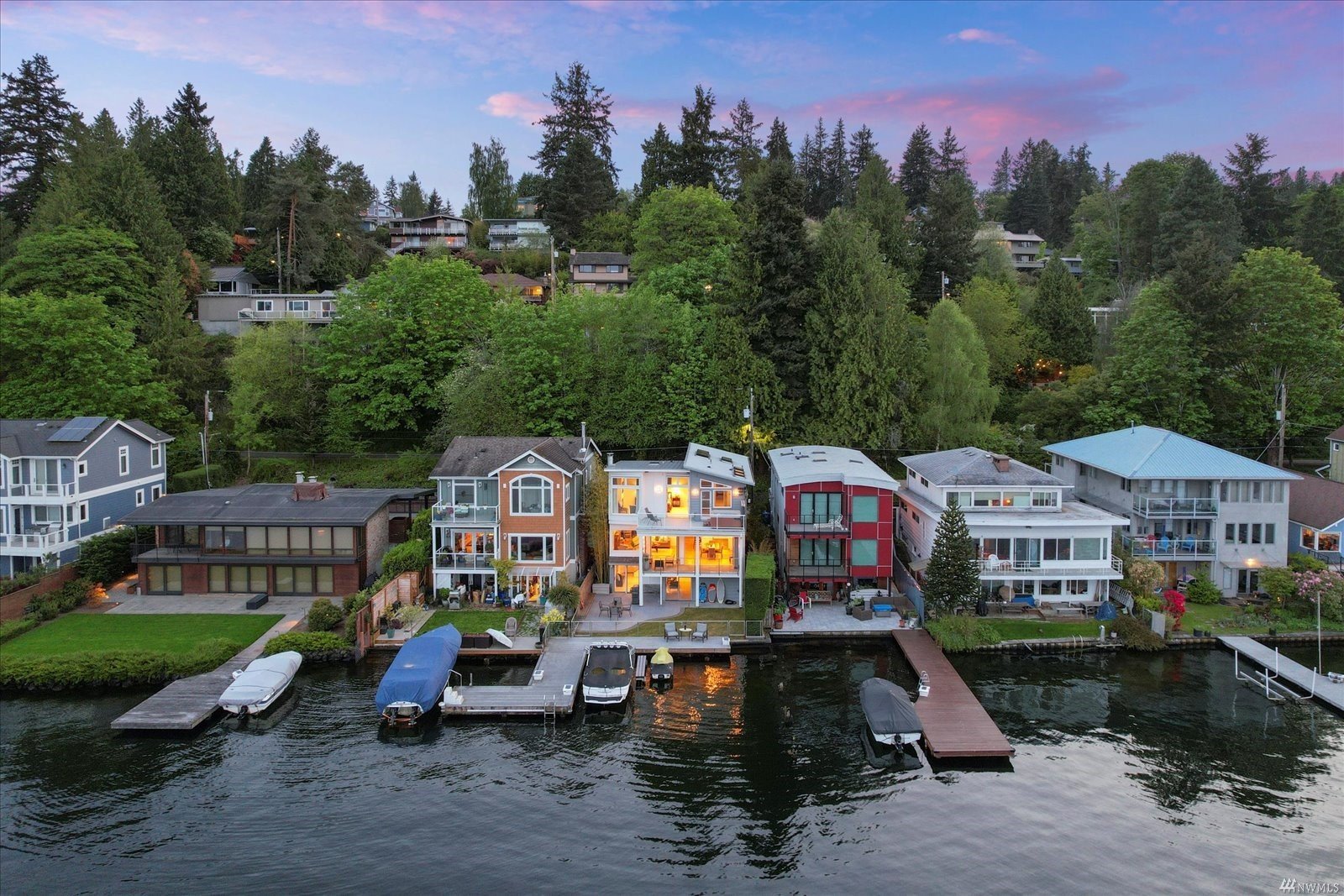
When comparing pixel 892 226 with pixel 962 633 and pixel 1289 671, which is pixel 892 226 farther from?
pixel 1289 671

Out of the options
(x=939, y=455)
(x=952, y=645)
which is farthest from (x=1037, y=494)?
(x=952, y=645)

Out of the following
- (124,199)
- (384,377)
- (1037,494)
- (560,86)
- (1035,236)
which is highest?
(560,86)

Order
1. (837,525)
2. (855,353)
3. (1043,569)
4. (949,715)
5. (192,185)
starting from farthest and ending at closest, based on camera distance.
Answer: (192,185) < (855,353) < (837,525) < (1043,569) < (949,715)

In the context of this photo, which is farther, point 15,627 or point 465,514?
point 465,514

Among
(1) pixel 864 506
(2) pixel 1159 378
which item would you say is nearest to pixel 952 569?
(1) pixel 864 506

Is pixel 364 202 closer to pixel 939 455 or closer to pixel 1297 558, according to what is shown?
pixel 939 455

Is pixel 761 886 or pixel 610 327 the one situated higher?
pixel 610 327

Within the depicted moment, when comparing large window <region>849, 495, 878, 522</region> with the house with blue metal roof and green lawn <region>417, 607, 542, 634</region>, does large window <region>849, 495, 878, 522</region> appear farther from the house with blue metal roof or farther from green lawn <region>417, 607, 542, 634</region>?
green lawn <region>417, 607, 542, 634</region>
